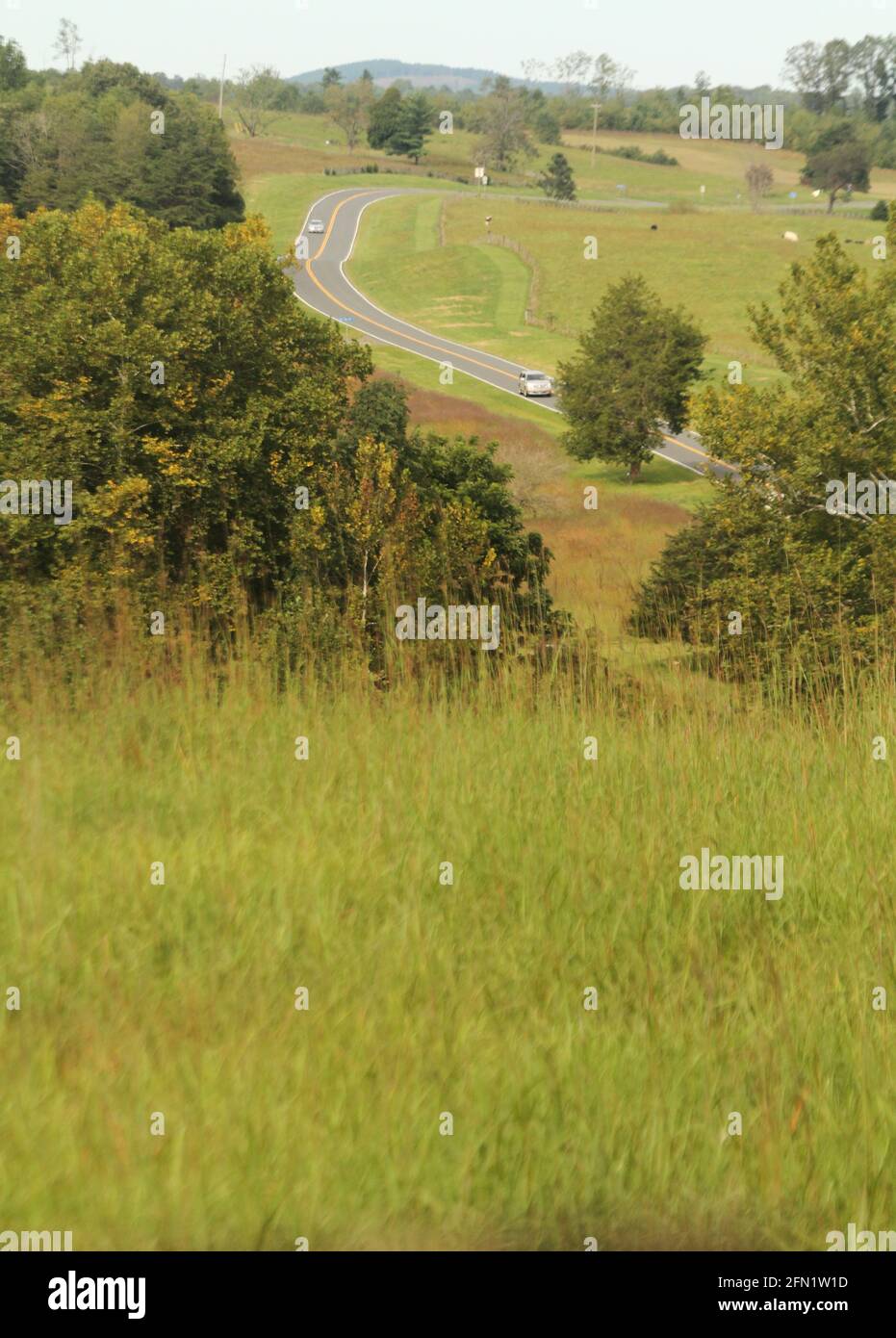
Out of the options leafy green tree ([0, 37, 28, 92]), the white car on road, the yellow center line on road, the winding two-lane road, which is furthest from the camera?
leafy green tree ([0, 37, 28, 92])

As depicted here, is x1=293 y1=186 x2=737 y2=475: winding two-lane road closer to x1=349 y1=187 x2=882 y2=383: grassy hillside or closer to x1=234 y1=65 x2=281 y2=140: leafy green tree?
x1=349 y1=187 x2=882 y2=383: grassy hillside

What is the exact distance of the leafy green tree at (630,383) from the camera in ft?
190

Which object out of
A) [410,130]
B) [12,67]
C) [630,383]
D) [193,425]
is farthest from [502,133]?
[193,425]

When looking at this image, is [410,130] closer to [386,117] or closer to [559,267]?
[386,117]

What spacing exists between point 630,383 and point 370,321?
1234 inches

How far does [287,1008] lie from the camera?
3.17 metres

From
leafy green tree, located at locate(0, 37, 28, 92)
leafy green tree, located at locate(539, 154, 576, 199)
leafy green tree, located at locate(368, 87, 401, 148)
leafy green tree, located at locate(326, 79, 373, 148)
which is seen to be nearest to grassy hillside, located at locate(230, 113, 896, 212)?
leafy green tree, located at locate(326, 79, 373, 148)

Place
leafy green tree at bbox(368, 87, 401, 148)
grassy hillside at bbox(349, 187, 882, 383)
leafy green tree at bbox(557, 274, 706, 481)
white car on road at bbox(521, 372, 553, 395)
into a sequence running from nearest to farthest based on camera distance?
leafy green tree at bbox(557, 274, 706, 481) → white car on road at bbox(521, 372, 553, 395) → grassy hillside at bbox(349, 187, 882, 383) → leafy green tree at bbox(368, 87, 401, 148)

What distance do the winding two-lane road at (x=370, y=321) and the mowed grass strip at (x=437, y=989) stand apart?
5053 centimetres

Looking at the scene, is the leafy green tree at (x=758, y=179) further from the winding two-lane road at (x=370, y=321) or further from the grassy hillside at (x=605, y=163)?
the winding two-lane road at (x=370, y=321)

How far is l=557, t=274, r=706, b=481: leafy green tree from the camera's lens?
5784cm

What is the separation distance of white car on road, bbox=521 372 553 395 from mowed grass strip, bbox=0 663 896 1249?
66037mm

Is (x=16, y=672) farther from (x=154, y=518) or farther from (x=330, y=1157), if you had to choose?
(x=154, y=518)

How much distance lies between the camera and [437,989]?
10.9ft
